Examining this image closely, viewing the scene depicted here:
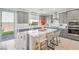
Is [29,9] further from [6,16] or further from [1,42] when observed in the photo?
[1,42]

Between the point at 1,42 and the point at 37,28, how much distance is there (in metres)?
0.70

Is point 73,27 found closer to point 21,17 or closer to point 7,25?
point 21,17

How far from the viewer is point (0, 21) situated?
2021 mm

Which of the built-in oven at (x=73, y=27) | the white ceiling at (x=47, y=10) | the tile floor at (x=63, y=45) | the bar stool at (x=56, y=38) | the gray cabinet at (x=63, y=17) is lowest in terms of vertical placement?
the tile floor at (x=63, y=45)

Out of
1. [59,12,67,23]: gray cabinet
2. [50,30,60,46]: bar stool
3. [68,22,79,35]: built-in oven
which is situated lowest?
[50,30,60,46]: bar stool

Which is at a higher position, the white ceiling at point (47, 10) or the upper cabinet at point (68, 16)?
the white ceiling at point (47, 10)

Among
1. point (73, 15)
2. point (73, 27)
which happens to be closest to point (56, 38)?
point (73, 27)

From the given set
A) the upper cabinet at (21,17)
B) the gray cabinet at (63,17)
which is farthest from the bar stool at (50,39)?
the upper cabinet at (21,17)

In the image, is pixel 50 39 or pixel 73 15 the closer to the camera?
pixel 73 15

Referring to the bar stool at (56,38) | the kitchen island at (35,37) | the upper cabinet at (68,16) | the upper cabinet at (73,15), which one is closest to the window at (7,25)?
the kitchen island at (35,37)

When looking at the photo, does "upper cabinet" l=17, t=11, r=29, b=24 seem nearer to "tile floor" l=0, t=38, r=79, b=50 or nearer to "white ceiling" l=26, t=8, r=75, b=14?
"white ceiling" l=26, t=8, r=75, b=14

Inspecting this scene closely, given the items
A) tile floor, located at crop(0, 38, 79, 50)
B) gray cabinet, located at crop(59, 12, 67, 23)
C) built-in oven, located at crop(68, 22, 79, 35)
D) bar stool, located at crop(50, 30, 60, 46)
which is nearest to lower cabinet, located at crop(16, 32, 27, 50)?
tile floor, located at crop(0, 38, 79, 50)

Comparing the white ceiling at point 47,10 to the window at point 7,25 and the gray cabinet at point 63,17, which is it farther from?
the window at point 7,25
